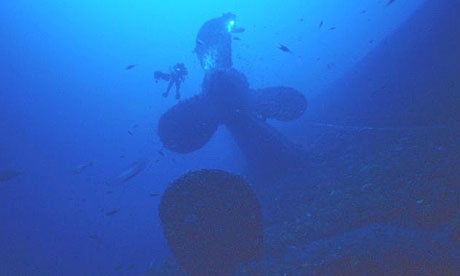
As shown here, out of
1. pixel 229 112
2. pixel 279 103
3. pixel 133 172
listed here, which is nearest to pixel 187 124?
pixel 229 112

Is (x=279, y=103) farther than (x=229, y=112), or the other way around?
(x=279, y=103)

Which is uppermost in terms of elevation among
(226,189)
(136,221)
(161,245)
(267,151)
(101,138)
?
(226,189)

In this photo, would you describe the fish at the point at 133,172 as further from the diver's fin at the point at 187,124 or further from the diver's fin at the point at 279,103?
→ the diver's fin at the point at 279,103

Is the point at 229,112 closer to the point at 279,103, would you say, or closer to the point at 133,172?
the point at 279,103

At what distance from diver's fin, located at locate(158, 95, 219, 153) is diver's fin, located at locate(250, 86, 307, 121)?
1.65 m

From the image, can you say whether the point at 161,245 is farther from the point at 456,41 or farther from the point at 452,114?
the point at 456,41

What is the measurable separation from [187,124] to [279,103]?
321 centimetres

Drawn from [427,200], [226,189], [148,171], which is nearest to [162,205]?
[226,189]

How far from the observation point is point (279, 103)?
11039 millimetres

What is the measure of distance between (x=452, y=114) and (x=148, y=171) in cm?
2347

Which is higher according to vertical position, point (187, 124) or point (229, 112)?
point (229, 112)

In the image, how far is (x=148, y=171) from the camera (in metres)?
27.9

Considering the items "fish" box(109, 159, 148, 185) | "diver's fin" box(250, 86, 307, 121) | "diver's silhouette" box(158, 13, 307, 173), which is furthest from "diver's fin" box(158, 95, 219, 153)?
"diver's fin" box(250, 86, 307, 121)

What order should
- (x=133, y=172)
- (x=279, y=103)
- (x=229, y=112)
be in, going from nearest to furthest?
(x=229, y=112)
(x=133, y=172)
(x=279, y=103)
